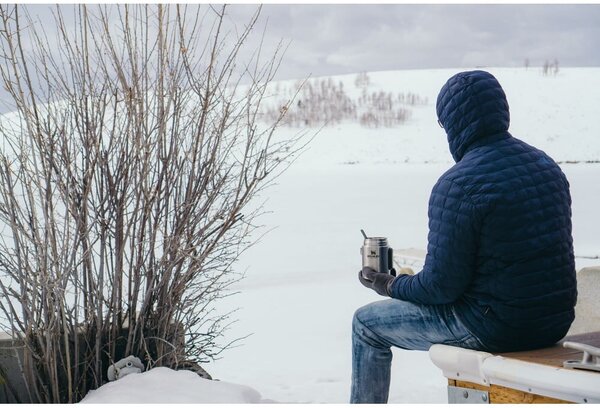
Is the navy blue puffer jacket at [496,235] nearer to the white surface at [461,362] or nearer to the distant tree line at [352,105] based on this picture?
the white surface at [461,362]

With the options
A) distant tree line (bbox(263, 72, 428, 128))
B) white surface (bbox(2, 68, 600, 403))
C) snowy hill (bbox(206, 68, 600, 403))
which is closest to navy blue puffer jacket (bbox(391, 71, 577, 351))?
white surface (bbox(2, 68, 600, 403))

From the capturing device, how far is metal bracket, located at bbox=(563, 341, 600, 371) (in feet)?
5.81

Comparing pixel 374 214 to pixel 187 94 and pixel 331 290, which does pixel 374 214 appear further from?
pixel 187 94

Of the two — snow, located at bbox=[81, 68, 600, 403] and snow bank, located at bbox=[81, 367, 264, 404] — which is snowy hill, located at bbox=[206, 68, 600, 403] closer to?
snow, located at bbox=[81, 68, 600, 403]

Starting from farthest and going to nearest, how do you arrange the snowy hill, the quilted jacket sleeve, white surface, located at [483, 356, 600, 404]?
the snowy hill → the quilted jacket sleeve → white surface, located at [483, 356, 600, 404]

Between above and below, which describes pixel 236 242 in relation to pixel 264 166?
below

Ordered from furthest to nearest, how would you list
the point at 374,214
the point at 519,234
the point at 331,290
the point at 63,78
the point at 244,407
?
the point at 374,214 < the point at 331,290 < the point at 63,78 < the point at 244,407 < the point at 519,234

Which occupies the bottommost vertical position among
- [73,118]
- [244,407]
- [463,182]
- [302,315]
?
[302,315]

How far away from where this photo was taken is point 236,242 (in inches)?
110

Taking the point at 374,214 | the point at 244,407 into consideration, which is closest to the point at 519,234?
the point at 244,407

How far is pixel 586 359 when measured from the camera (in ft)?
5.88

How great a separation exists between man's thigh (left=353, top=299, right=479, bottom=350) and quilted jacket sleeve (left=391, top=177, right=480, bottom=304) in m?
0.07

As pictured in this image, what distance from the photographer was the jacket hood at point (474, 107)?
1.98 metres

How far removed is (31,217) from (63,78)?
51 cm
